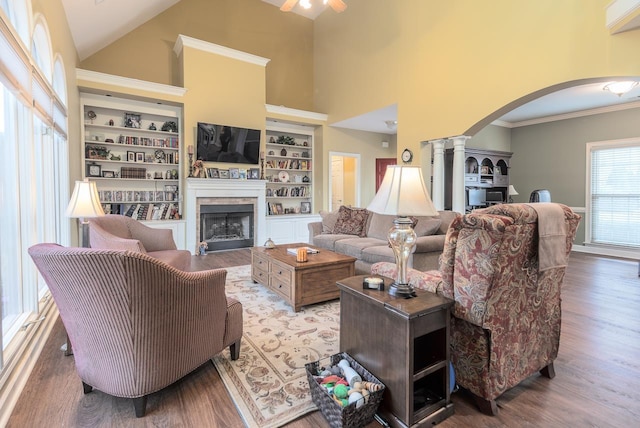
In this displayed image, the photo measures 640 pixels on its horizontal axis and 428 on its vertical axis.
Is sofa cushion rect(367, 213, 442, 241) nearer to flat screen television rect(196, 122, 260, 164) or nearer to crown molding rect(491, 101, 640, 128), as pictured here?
flat screen television rect(196, 122, 260, 164)

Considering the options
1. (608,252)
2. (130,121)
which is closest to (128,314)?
(130,121)

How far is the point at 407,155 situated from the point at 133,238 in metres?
4.38

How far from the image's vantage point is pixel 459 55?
4.62 metres

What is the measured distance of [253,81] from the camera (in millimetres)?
6324

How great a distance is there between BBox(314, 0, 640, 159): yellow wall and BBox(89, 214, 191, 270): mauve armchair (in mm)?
4144

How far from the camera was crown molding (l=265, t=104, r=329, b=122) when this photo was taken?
6.69 metres

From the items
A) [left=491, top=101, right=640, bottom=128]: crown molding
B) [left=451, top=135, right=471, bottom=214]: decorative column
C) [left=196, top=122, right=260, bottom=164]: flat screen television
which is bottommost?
[left=451, top=135, right=471, bottom=214]: decorative column

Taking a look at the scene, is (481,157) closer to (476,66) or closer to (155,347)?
(476,66)

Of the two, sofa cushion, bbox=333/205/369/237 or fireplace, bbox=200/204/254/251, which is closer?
sofa cushion, bbox=333/205/369/237

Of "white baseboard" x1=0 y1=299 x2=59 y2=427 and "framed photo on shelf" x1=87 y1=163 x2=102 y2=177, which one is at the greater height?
"framed photo on shelf" x1=87 y1=163 x2=102 y2=177

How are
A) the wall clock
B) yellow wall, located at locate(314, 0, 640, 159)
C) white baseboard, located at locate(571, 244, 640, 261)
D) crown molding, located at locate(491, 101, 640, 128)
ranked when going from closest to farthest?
yellow wall, located at locate(314, 0, 640, 159)
the wall clock
white baseboard, located at locate(571, 244, 640, 261)
crown molding, located at locate(491, 101, 640, 128)

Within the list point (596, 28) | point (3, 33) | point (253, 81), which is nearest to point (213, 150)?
point (253, 81)

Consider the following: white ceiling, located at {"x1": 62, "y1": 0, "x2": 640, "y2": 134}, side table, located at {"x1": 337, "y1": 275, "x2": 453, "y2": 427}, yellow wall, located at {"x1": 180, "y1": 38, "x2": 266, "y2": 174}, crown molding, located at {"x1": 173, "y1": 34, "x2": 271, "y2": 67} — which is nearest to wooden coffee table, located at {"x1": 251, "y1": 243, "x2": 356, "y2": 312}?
side table, located at {"x1": 337, "y1": 275, "x2": 453, "y2": 427}

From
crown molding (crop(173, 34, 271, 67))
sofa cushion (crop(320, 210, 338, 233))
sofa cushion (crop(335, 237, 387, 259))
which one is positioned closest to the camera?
sofa cushion (crop(335, 237, 387, 259))
